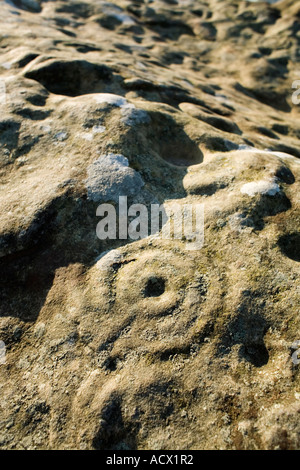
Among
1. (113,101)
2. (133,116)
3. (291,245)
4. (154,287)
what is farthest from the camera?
(113,101)

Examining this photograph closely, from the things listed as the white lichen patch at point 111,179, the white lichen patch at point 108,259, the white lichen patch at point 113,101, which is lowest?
the white lichen patch at point 108,259

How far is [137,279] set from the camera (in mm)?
3691

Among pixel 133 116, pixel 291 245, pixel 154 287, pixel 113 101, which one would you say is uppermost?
pixel 113 101

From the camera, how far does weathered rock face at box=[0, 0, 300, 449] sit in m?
2.86

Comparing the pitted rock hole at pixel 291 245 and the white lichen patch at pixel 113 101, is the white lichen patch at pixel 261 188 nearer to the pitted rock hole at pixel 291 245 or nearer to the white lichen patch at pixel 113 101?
the pitted rock hole at pixel 291 245

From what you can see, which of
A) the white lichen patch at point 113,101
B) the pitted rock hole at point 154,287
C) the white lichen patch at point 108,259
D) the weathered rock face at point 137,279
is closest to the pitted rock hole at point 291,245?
the weathered rock face at point 137,279

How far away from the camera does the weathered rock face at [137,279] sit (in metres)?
2.86

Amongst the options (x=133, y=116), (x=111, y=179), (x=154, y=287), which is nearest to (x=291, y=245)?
(x=154, y=287)

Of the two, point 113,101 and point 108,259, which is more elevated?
point 113,101

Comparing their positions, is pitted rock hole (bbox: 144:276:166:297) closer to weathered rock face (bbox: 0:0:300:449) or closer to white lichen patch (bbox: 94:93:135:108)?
weathered rock face (bbox: 0:0:300:449)

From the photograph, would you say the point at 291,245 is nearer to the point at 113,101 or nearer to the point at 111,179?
the point at 111,179

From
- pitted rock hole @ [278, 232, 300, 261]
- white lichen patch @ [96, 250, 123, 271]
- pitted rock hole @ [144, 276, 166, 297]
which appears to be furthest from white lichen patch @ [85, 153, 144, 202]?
pitted rock hole @ [278, 232, 300, 261]

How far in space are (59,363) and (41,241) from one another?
5.12ft

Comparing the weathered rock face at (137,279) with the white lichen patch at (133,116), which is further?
the white lichen patch at (133,116)
